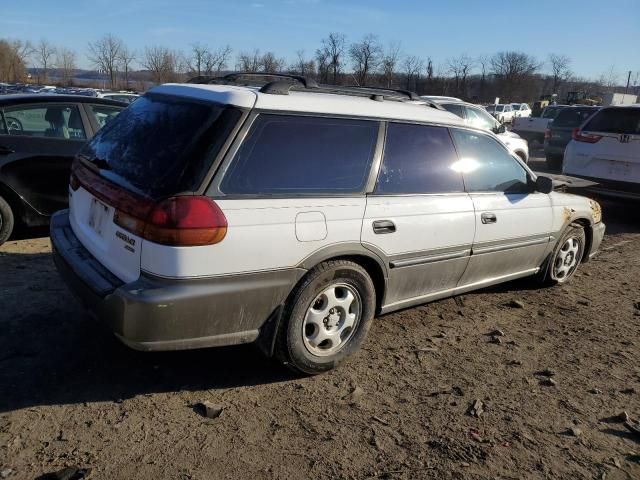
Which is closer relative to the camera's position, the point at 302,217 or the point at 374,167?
the point at 302,217

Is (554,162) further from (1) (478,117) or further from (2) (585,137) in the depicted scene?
(2) (585,137)

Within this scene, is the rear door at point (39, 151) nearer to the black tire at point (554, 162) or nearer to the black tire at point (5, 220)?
the black tire at point (5, 220)

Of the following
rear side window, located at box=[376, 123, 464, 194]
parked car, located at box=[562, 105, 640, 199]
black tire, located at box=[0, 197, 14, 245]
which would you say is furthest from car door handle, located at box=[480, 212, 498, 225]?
parked car, located at box=[562, 105, 640, 199]

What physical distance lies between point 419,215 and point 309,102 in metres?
1.09

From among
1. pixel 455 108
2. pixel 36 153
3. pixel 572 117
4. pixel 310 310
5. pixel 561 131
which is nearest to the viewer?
pixel 310 310

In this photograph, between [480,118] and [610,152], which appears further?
[480,118]

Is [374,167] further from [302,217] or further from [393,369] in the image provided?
[393,369]

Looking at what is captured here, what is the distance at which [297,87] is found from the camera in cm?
349

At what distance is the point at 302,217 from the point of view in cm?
309

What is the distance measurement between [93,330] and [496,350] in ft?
9.61

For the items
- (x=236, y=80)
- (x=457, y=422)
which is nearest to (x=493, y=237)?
(x=457, y=422)

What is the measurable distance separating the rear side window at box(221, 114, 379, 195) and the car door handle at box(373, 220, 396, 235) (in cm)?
25

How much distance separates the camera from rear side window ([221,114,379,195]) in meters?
2.98

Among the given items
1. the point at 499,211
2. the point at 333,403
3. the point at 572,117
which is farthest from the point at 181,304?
the point at 572,117
